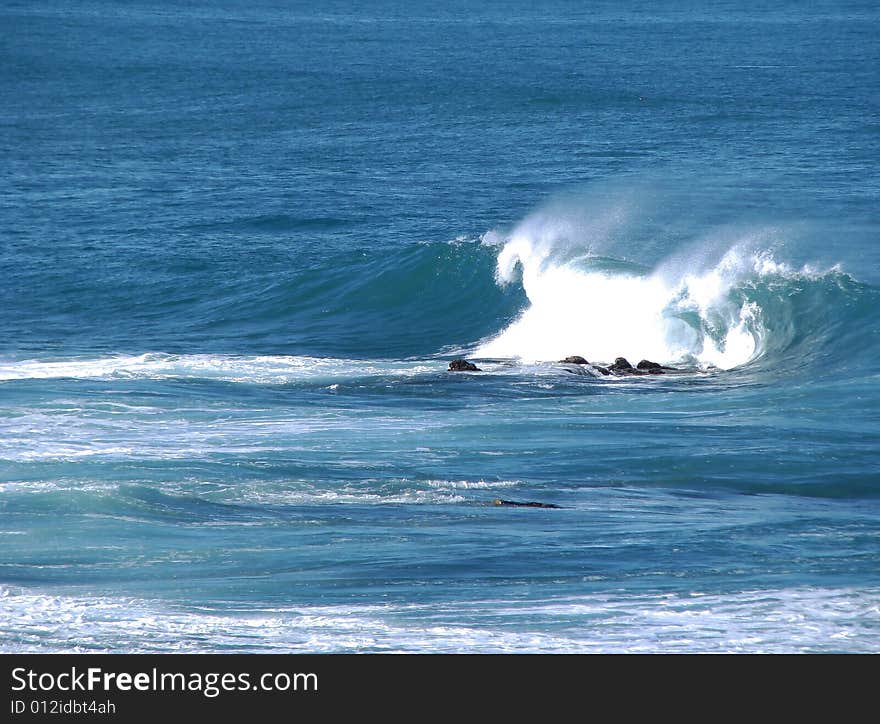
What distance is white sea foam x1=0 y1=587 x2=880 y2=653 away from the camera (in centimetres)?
1159

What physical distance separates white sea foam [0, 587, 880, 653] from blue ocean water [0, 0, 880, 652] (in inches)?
1.6

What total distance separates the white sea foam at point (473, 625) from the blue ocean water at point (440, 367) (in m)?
0.04

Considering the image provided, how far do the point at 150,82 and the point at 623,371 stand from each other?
56994mm

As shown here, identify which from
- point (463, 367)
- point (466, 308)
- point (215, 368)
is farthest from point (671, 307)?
point (215, 368)

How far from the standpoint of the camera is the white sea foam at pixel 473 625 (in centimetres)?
1159

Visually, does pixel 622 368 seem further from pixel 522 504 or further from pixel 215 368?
pixel 522 504

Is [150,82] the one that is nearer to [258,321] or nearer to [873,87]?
[873,87]

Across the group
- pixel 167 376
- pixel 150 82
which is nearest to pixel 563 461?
pixel 167 376

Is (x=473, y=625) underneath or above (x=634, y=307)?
underneath

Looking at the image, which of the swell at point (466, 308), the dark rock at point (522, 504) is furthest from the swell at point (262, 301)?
the dark rock at point (522, 504)

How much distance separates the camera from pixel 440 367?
83.8 ft

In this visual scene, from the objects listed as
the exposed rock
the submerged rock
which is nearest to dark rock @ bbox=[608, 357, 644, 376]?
the exposed rock

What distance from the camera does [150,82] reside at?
76.1 metres

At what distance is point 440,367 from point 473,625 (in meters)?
13.6
